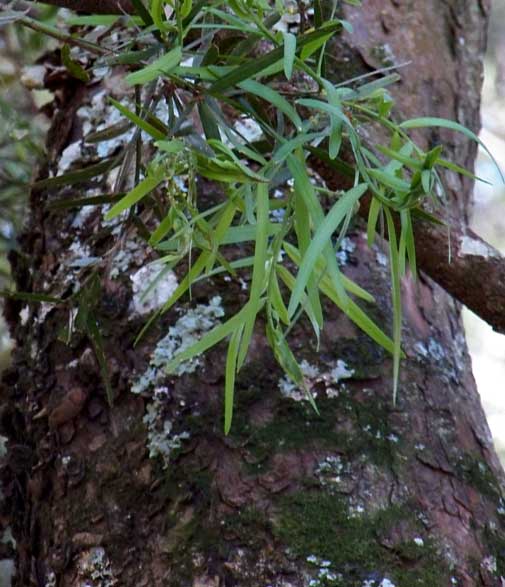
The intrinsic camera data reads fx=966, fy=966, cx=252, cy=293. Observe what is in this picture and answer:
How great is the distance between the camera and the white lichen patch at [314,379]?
905 millimetres

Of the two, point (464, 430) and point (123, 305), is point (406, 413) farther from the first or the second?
point (123, 305)

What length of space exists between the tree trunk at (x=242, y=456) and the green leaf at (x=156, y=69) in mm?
278

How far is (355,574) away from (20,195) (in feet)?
2.94

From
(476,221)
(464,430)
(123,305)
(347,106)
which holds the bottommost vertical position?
(476,221)

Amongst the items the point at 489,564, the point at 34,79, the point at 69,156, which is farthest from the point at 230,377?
the point at 34,79

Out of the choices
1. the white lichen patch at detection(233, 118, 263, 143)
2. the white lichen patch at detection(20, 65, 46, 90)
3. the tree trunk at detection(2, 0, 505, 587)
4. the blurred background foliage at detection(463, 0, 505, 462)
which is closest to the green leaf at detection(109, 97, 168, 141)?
the tree trunk at detection(2, 0, 505, 587)

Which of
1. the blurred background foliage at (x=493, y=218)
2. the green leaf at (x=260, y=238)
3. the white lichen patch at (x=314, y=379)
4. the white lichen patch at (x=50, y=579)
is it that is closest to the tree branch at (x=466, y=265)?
the white lichen patch at (x=314, y=379)

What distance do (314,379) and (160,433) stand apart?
0.15m

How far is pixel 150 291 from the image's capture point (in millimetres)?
987

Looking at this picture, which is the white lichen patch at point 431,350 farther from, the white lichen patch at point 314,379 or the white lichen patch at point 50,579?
the white lichen patch at point 50,579

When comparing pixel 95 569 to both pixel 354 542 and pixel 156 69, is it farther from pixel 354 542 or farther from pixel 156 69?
pixel 156 69

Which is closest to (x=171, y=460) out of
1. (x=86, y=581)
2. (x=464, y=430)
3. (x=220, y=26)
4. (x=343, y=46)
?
(x=86, y=581)

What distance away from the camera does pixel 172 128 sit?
0.64m

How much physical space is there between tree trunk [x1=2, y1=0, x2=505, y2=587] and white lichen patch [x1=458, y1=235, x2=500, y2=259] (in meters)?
0.10
